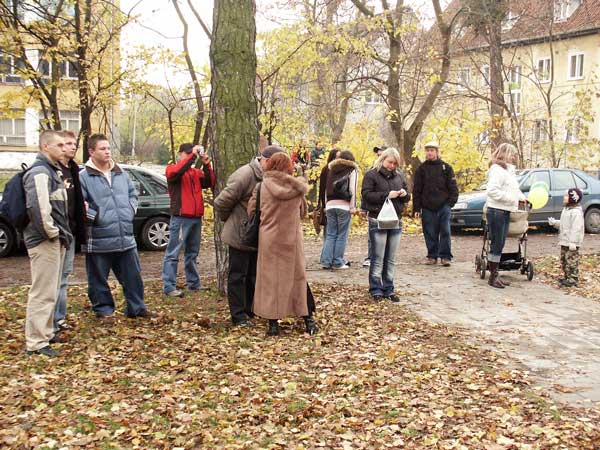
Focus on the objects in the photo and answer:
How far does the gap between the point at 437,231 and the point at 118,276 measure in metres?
6.06

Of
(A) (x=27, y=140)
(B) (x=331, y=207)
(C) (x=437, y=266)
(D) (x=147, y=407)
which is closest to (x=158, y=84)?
(B) (x=331, y=207)

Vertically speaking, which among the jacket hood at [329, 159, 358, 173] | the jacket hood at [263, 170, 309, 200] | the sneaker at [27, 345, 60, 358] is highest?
the jacket hood at [329, 159, 358, 173]

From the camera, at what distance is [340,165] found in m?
10.5

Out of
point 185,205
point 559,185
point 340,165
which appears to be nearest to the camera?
point 185,205

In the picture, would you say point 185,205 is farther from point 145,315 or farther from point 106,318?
point 106,318

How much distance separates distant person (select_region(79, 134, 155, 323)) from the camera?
6980 mm

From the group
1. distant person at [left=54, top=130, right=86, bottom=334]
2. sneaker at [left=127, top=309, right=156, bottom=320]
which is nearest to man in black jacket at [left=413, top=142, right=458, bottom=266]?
sneaker at [left=127, top=309, right=156, bottom=320]

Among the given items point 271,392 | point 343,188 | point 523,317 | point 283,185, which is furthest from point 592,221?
point 271,392

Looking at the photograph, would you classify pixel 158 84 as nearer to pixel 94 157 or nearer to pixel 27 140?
pixel 94 157

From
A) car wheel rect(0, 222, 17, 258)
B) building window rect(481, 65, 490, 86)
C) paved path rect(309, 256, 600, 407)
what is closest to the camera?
paved path rect(309, 256, 600, 407)

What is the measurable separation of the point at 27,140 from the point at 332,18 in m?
24.1

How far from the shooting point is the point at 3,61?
52.2ft

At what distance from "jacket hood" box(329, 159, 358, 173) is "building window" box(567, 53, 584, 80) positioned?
108 ft

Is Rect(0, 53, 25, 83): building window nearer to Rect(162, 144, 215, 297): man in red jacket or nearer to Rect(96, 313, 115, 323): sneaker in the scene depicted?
Rect(162, 144, 215, 297): man in red jacket
